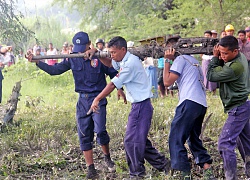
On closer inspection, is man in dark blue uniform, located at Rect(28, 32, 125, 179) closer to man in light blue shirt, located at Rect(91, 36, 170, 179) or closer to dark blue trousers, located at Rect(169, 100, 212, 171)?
man in light blue shirt, located at Rect(91, 36, 170, 179)

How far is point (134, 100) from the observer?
16.8 ft

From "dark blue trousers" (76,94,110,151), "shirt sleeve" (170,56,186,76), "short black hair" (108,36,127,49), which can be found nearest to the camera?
"shirt sleeve" (170,56,186,76)

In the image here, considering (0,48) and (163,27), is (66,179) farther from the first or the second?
(163,27)

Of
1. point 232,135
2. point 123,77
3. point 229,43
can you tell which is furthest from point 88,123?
point 229,43

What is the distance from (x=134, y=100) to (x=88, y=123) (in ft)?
2.92

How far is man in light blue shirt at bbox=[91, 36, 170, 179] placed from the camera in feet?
16.6

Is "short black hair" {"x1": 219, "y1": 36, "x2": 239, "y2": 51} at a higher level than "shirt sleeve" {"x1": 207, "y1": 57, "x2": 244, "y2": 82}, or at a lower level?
higher

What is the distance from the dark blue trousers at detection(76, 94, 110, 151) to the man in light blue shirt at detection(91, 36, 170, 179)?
1.83 ft

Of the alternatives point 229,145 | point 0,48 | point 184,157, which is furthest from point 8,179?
point 0,48

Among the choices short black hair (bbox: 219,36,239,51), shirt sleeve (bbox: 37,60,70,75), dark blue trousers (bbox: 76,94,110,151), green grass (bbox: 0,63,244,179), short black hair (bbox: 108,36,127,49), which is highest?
short black hair (bbox: 108,36,127,49)

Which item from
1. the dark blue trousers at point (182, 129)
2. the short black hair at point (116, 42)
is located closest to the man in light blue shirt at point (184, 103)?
the dark blue trousers at point (182, 129)

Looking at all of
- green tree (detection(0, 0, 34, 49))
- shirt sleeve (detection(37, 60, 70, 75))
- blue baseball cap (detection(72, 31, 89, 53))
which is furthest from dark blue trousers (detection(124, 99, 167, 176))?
green tree (detection(0, 0, 34, 49))

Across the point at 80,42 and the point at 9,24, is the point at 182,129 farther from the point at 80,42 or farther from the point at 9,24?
the point at 9,24

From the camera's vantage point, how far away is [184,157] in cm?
500
